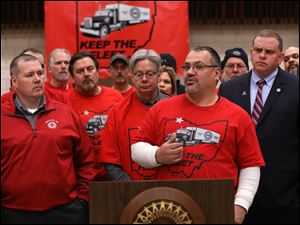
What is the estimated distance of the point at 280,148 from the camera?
3.46 m

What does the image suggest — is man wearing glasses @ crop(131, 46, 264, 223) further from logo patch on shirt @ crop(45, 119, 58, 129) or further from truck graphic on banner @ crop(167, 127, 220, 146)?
logo patch on shirt @ crop(45, 119, 58, 129)

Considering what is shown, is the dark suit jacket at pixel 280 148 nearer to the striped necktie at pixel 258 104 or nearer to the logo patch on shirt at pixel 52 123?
the striped necktie at pixel 258 104

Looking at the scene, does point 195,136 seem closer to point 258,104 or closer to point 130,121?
point 130,121

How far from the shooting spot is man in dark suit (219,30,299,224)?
346 cm

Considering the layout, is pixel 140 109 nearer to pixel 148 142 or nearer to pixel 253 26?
pixel 148 142

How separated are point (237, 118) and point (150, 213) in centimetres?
84

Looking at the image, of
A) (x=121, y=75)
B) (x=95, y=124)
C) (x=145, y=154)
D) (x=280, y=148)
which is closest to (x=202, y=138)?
(x=145, y=154)

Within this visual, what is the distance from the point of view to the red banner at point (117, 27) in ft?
24.1

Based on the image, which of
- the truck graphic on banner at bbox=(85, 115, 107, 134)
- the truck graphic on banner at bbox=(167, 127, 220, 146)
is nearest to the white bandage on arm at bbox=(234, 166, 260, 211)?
the truck graphic on banner at bbox=(167, 127, 220, 146)

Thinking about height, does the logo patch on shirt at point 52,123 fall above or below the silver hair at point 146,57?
below

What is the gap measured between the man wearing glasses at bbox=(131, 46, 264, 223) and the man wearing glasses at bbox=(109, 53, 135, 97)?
1.94 metres

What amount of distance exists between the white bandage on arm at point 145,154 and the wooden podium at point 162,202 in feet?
1.61

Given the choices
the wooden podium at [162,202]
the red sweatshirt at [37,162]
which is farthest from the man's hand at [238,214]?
the red sweatshirt at [37,162]

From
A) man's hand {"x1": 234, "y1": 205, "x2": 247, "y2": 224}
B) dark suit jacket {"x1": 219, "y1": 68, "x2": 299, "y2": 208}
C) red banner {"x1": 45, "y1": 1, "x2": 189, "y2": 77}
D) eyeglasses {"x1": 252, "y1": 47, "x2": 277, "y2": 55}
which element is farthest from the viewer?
red banner {"x1": 45, "y1": 1, "x2": 189, "y2": 77}
